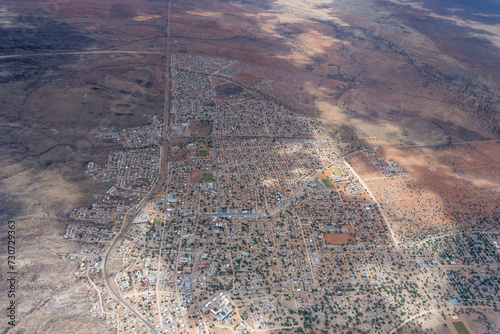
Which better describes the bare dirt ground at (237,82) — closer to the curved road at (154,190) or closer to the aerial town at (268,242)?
the aerial town at (268,242)

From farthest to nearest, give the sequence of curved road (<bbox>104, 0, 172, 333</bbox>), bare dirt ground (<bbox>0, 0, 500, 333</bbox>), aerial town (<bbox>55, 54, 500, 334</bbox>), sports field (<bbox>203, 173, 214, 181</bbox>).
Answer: sports field (<bbox>203, 173, 214, 181</bbox>), bare dirt ground (<bbox>0, 0, 500, 333</bbox>), aerial town (<bbox>55, 54, 500, 334</bbox>), curved road (<bbox>104, 0, 172, 333</bbox>)

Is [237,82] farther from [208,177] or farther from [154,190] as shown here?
[154,190]

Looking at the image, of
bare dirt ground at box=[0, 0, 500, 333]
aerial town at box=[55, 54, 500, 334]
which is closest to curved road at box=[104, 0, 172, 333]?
aerial town at box=[55, 54, 500, 334]

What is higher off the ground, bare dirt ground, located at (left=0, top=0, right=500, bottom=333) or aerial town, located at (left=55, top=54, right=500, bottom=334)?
bare dirt ground, located at (left=0, top=0, right=500, bottom=333)

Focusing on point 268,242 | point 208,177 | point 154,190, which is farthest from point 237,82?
point 268,242

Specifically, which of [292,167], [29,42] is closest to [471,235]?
[292,167]

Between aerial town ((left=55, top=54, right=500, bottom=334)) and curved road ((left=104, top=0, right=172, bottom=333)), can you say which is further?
aerial town ((left=55, top=54, right=500, bottom=334))

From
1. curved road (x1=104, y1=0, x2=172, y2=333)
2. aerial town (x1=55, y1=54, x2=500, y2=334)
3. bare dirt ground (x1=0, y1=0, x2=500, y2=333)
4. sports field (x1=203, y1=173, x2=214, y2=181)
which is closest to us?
curved road (x1=104, y1=0, x2=172, y2=333)

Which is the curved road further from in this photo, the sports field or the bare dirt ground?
the sports field

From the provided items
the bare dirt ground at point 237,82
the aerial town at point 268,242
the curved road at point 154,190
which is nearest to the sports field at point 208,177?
the aerial town at point 268,242

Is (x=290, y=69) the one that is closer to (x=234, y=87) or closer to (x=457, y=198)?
(x=234, y=87)

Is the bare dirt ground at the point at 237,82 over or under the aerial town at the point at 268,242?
over
